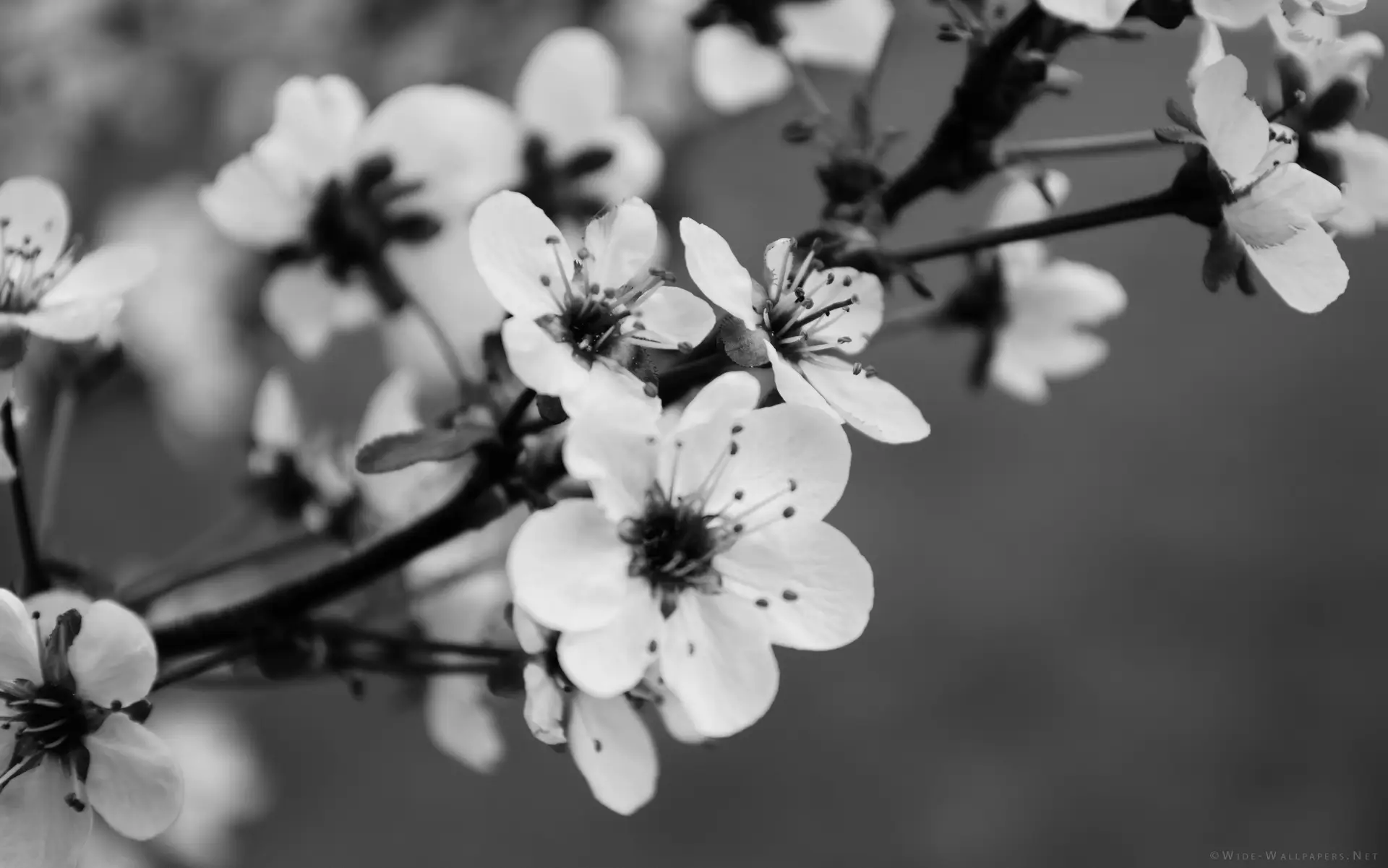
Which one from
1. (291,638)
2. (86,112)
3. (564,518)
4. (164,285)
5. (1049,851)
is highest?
(564,518)

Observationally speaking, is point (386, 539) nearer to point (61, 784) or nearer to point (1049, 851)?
point (61, 784)

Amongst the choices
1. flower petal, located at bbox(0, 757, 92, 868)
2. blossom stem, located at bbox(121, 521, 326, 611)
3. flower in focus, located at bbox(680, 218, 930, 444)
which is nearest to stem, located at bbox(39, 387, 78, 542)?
blossom stem, located at bbox(121, 521, 326, 611)

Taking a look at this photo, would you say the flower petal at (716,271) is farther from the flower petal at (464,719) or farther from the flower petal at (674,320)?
the flower petal at (464,719)

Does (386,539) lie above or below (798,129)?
below

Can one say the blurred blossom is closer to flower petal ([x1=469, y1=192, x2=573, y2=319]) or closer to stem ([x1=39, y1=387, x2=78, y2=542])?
stem ([x1=39, y1=387, x2=78, y2=542])

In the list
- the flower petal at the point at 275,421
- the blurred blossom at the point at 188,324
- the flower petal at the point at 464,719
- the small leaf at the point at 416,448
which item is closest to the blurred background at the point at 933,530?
the blurred blossom at the point at 188,324

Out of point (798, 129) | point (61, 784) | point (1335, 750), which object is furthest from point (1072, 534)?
point (61, 784)

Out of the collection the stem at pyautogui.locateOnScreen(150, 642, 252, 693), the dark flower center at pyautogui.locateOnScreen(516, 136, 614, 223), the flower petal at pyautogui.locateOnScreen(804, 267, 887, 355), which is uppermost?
the flower petal at pyautogui.locateOnScreen(804, 267, 887, 355)
